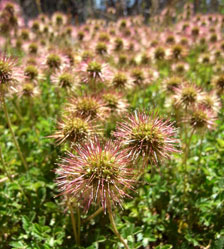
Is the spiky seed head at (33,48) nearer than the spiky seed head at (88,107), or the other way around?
the spiky seed head at (88,107)

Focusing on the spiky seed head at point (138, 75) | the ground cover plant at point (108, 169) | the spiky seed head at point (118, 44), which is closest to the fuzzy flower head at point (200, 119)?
the ground cover plant at point (108, 169)

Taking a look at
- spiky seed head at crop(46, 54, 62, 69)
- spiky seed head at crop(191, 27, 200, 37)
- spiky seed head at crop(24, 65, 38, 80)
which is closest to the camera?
spiky seed head at crop(24, 65, 38, 80)

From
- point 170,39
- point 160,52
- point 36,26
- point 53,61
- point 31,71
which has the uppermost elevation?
point 36,26

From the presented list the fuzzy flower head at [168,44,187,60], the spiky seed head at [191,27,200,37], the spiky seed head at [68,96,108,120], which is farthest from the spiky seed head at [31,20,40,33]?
the spiky seed head at [68,96,108,120]

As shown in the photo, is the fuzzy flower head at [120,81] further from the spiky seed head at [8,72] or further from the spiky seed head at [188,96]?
the spiky seed head at [8,72]

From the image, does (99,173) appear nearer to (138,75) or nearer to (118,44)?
(138,75)

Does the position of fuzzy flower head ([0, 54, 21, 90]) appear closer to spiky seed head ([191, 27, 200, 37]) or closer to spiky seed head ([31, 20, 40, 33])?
spiky seed head ([31, 20, 40, 33])

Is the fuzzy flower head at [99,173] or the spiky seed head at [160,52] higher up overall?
the spiky seed head at [160,52]

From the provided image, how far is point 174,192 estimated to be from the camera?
2.87 m

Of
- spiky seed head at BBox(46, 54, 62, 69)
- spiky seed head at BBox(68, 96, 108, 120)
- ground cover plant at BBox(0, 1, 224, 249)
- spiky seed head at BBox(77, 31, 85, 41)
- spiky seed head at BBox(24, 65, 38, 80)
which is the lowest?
ground cover plant at BBox(0, 1, 224, 249)

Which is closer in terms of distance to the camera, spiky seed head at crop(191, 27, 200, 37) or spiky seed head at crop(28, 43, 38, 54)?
spiky seed head at crop(28, 43, 38, 54)

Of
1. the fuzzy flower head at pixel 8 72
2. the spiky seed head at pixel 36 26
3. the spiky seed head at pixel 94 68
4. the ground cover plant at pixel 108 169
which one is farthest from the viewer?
the spiky seed head at pixel 36 26

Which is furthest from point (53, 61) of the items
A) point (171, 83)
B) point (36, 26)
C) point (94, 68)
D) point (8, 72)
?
point (36, 26)

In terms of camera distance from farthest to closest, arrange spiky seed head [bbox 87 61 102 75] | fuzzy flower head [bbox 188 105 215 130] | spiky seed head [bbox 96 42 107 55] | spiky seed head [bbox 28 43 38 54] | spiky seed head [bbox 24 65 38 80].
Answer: spiky seed head [bbox 28 43 38 54]
spiky seed head [bbox 96 42 107 55]
spiky seed head [bbox 24 65 38 80]
spiky seed head [bbox 87 61 102 75]
fuzzy flower head [bbox 188 105 215 130]
